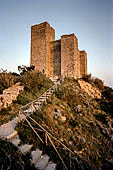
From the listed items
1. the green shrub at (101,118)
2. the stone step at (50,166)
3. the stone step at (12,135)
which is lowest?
the green shrub at (101,118)

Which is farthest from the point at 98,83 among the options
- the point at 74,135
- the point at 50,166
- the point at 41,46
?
the point at 50,166

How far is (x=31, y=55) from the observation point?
807 inches

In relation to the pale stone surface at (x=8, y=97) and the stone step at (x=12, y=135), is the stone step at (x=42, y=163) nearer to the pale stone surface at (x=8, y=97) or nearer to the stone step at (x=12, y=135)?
the stone step at (x=12, y=135)

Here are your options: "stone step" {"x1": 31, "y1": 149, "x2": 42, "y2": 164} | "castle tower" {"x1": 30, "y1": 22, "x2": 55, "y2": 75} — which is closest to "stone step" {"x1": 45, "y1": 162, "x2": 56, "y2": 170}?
"stone step" {"x1": 31, "y1": 149, "x2": 42, "y2": 164}

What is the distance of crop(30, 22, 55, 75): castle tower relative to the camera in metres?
19.0

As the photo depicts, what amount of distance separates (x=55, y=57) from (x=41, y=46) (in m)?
3.13

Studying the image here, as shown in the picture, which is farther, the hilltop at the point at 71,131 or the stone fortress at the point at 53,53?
the stone fortress at the point at 53,53

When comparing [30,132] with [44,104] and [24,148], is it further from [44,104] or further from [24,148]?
[44,104]

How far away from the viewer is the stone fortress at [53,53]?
17.7 metres

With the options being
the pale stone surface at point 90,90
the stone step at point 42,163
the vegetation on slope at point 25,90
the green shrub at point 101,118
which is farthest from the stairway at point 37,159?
the pale stone surface at point 90,90

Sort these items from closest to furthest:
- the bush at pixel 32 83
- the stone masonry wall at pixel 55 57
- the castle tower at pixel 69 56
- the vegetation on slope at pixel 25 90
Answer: the vegetation on slope at pixel 25 90 < the bush at pixel 32 83 < the castle tower at pixel 69 56 < the stone masonry wall at pixel 55 57

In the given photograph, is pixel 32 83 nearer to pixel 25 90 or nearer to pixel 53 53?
pixel 25 90

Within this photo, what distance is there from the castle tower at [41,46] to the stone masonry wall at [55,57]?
736 millimetres

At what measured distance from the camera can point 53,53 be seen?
19.7 metres
